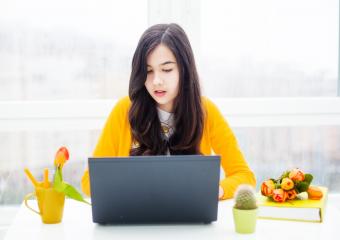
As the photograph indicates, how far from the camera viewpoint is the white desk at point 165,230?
1.37 metres

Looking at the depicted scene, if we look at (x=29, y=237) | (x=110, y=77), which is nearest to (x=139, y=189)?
(x=29, y=237)

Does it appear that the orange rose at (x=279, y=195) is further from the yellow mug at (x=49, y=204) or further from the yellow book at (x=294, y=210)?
the yellow mug at (x=49, y=204)

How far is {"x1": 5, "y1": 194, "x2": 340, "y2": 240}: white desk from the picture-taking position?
1.37 m

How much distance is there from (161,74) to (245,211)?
2.23 ft

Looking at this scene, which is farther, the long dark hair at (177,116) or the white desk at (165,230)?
the long dark hair at (177,116)

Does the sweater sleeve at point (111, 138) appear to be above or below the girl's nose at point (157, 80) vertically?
below

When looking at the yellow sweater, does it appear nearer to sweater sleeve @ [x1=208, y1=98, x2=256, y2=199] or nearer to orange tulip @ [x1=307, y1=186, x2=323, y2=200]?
sweater sleeve @ [x1=208, y1=98, x2=256, y2=199]

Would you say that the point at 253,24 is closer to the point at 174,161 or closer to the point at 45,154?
the point at 45,154

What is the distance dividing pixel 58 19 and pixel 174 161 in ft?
5.91

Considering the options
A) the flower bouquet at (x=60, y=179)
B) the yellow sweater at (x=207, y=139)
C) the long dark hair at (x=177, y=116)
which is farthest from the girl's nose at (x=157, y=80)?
the flower bouquet at (x=60, y=179)

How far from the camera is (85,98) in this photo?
298cm

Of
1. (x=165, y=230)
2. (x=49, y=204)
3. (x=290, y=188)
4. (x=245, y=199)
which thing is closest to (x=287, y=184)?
(x=290, y=188)

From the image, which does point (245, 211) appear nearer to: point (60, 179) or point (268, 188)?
point (268, 188)

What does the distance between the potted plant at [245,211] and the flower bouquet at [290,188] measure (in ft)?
A: 0.55
